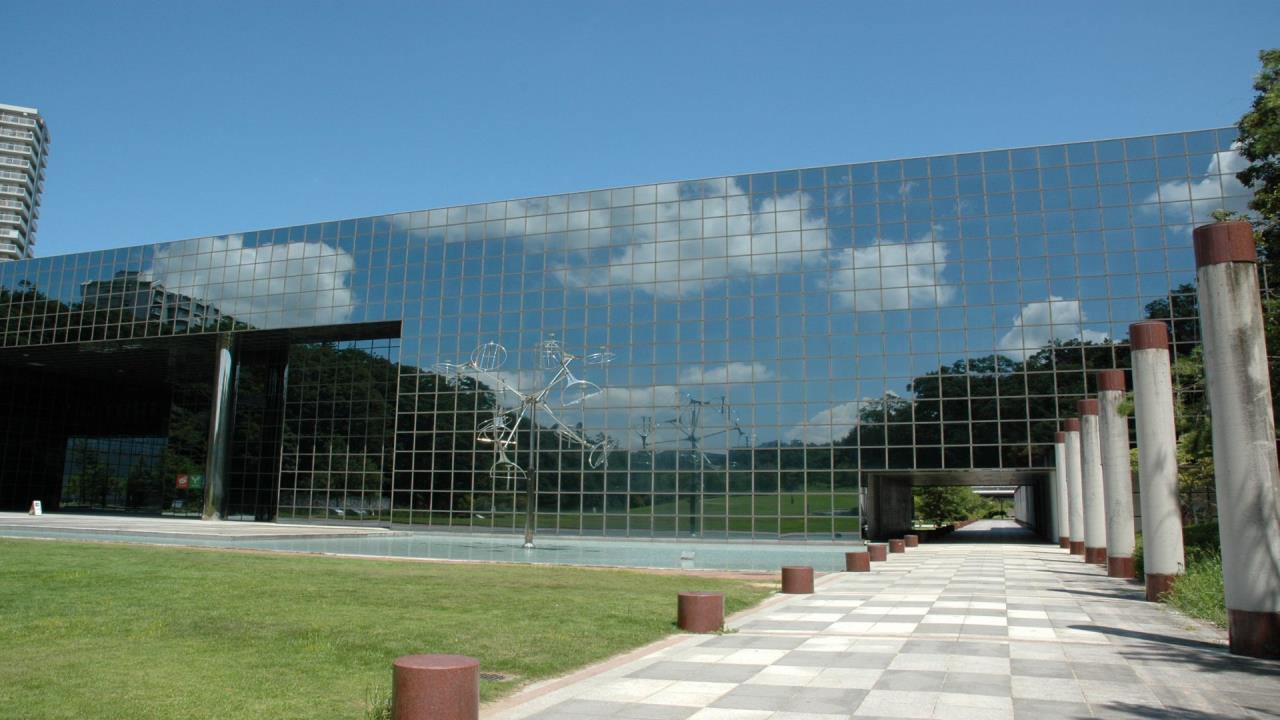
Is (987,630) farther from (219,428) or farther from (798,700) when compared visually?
(219,428)

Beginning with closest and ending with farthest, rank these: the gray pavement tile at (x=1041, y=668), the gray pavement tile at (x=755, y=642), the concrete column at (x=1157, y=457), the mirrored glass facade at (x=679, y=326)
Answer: the gray pavement tile at (x=1041, y=668), the gray pavement tile at (x=755, y=642), the concrete column at (x=1157, y=457), the mirrored glass facade at (x=679, y=326)

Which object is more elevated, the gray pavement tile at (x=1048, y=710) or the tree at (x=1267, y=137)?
the tree at (x=1267, y=137)

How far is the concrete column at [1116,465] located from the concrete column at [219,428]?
53.3 m

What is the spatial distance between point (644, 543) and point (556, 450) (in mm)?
7661

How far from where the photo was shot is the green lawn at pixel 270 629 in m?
8.69

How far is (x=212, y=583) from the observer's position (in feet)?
59.6

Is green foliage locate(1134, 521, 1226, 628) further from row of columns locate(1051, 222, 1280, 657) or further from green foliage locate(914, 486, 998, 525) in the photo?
green foliage locate(914, 486, 998, 525)

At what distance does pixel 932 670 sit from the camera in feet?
35.0

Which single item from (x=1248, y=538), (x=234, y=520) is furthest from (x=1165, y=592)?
(x=234, y=520)

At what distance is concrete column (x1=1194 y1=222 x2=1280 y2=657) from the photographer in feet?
38.3

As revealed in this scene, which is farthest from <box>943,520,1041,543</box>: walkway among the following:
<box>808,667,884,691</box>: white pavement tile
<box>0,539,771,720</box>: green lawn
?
<box>808,667,884,691</box>: white pavement tile

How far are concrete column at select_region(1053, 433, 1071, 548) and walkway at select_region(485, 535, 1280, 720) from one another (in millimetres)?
23353

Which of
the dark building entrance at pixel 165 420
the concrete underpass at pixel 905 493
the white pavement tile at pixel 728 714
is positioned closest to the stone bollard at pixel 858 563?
the concrete underpass at pixel 905 493

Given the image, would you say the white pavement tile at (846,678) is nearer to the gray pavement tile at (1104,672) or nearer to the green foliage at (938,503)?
the gray pavement tile at (1104,672)
